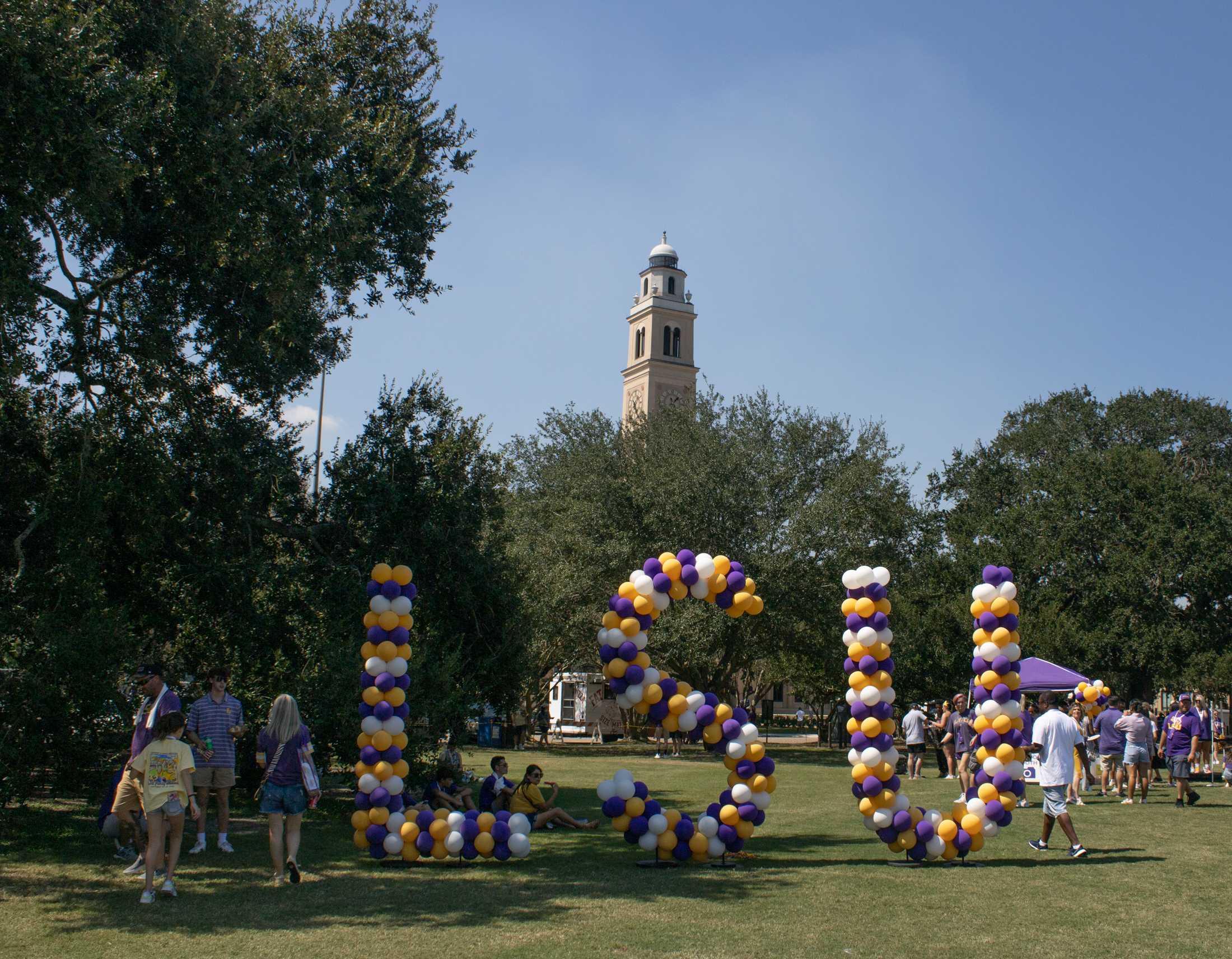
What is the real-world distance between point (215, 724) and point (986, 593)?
8801 millimetres

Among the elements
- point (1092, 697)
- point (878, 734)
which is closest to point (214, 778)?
point (878, 734)

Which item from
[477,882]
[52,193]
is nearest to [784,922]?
[477,882]

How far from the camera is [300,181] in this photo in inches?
521

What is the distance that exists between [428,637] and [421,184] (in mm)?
7003

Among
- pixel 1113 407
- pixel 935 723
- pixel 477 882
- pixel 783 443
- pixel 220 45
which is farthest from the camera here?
pixel 1113 407

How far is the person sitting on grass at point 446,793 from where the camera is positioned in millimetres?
12562

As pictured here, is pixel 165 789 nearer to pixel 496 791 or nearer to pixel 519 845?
pixel 519 845

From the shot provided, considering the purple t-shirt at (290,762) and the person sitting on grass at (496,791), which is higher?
the purple t-shirt at (290,762)

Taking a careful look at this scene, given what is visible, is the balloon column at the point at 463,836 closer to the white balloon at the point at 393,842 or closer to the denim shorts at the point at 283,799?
the white balloon at the point at 393,842

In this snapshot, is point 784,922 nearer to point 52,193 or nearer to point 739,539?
point 52,193

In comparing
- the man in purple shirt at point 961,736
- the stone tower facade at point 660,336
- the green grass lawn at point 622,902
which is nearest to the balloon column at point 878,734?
the green grass lawn at point 622,902

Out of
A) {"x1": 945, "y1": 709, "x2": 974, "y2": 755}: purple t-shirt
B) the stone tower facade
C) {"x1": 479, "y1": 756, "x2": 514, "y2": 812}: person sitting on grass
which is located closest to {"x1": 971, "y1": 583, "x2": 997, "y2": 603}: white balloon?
{"x1": 479, "y1": 756, "x2": 514, "y2": 812}: person sitting on grass

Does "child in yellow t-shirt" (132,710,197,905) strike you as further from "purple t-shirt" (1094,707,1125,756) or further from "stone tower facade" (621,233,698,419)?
"stone tower facade" (621,233,698,419)

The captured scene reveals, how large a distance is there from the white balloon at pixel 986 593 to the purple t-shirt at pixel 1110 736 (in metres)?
7.88
